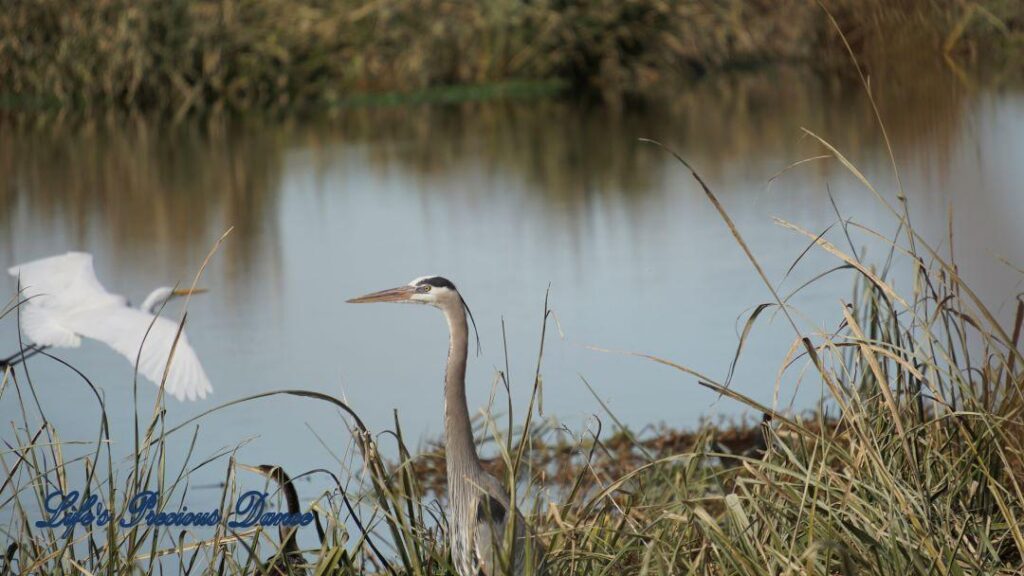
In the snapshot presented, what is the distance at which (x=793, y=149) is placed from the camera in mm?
6730

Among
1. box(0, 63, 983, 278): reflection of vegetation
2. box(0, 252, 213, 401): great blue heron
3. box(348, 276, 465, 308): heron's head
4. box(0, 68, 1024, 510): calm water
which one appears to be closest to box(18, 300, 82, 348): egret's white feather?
box(0, 252, 213, 401): great blue heron

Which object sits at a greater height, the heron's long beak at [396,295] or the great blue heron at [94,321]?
the heron's long beak at [396,295]

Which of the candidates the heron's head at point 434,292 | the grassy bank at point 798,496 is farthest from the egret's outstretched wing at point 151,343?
the heron's head at point 434,292

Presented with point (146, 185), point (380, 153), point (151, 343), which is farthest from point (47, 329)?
point (380, 153)

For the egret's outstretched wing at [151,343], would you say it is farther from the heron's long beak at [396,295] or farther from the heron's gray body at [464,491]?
the heron's gray body at [464,491]

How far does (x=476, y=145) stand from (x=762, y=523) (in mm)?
5713

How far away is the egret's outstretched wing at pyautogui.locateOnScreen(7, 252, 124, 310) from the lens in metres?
3.12

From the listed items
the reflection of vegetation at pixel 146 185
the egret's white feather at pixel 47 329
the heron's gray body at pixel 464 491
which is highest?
the heron's gray body at pixel 464 491

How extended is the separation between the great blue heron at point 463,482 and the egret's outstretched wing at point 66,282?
1.55m

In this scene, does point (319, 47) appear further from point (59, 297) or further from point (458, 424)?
point (458, 424)

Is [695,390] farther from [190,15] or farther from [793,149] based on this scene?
[190,15]

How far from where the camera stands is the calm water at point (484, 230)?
3025 mm

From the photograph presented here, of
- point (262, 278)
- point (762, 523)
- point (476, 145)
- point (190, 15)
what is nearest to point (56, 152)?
point (190, 15)

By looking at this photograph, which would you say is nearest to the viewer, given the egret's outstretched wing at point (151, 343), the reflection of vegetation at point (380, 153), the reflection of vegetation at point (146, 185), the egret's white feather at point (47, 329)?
the egret's outstretched wing at point (151, 343)
